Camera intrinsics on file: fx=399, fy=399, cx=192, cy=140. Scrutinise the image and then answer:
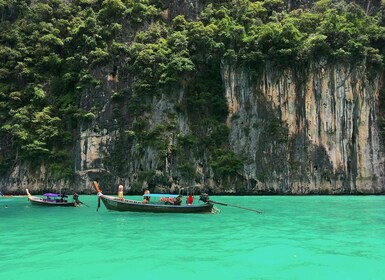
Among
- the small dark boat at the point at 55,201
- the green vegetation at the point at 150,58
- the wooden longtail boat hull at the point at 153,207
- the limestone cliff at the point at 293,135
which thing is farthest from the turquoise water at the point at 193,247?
the green vegetation at the point at 150,58

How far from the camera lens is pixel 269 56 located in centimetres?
3628

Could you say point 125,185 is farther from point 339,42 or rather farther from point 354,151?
point 339,42

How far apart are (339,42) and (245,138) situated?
11.9m

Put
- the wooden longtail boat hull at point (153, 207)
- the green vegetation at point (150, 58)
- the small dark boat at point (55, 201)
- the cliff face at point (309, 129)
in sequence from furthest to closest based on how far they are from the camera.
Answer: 1. the green vegetation at point (150, 58)
2. the cliff face at point (309, 129)
3. the small dark boat at point (55, 201)
4. the wooden longtail boat hull at point (153, 207)

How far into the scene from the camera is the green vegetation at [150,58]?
117 feet

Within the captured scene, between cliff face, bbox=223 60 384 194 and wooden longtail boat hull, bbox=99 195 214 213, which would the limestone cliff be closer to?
cliff face, bbox=223 60 384 194

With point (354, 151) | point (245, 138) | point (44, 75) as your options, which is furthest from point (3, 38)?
point (354, 151)

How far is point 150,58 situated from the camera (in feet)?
120

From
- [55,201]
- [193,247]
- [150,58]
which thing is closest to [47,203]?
[55,201]

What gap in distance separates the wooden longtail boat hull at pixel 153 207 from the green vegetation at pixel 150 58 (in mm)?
14779

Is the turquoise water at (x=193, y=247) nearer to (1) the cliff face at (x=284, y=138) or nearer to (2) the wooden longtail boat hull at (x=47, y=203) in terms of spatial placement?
(2) the wooden longtail boat hull at (x=47, y=203)

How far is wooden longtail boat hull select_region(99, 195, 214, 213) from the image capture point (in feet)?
61.8

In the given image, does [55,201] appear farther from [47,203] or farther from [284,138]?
[284,138]

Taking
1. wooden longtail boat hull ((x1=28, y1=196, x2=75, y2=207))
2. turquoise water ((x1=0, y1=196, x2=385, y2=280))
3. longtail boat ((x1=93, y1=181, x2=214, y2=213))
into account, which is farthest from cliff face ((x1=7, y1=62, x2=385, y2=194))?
turquoise water ((x1=0, y1=196, x2=385, y2=280))
